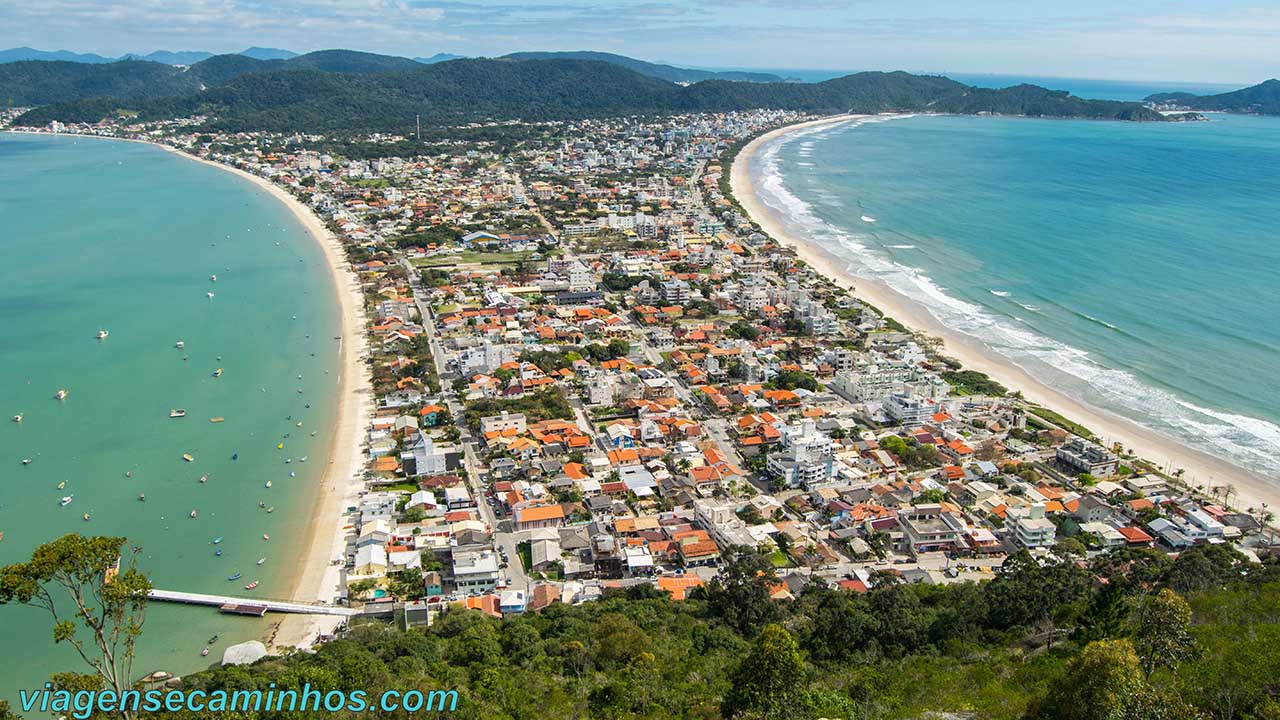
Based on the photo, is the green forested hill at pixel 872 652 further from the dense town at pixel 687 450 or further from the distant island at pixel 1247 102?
the distant island at pixel 1247 102

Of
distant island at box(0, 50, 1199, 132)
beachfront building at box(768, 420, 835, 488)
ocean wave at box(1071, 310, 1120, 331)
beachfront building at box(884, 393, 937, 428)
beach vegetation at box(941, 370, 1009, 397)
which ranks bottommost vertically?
beachfront building at box(768, 420, 835, 488)

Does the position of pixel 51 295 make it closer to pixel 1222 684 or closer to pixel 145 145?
pixel 1222 684

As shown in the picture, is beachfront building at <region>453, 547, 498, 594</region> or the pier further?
beachfront building at <region>453, 547, 498, 594</region>

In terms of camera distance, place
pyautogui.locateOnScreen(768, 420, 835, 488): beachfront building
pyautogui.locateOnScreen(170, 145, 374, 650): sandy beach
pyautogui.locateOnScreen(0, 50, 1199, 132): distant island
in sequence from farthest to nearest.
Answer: pyautogui.locateOnScreen(0, 50, 1199, 132): distant island
pyautogui.locateOnScreen(768, 420, 835, 488): beachfront building
pyautogui.locateOnScreen(170, 145, 374, 650): sandy beach

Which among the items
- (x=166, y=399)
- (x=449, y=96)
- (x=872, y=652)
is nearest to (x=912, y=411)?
(x=872, y=652)

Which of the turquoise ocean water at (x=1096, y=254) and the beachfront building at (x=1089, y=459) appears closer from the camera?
the beachfront building at (x=1089, y=459)

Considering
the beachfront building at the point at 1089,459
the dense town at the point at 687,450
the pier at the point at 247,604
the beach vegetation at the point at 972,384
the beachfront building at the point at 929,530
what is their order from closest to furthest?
the pier at the point at 247,604, the dense town at the point at 687,450, the beachfront building at the point at 929,530, the beachfront building at the point at 1089,459, the beach vegetation at the point at 972,384

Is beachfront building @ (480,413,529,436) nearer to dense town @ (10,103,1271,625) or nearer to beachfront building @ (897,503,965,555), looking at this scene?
dense town @ (10,103,1271,625)

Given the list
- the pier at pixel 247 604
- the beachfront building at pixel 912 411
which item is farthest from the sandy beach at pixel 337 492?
the beachfront building at pixel 912 411

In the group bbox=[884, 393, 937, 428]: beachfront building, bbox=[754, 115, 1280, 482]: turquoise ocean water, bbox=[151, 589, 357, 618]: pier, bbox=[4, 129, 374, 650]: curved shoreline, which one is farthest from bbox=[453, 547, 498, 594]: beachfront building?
bbox=[754, 115, 1280, 482]: turquoise ocean water
